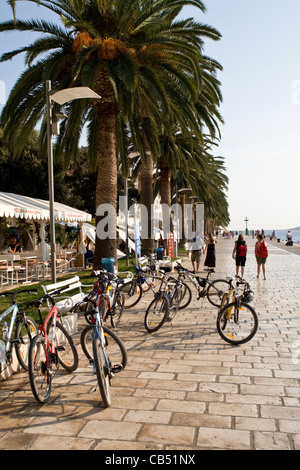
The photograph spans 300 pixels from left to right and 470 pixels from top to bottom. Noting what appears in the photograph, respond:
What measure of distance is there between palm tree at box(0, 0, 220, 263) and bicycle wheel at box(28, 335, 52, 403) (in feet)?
23.2

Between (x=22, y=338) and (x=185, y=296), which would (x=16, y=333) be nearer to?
(x=22, y=338)

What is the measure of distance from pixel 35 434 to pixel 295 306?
7016 mm

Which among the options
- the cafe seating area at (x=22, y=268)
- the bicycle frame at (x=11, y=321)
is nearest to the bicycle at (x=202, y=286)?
the bicycle frame at (x=11, y=321)

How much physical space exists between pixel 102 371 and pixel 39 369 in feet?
2.28

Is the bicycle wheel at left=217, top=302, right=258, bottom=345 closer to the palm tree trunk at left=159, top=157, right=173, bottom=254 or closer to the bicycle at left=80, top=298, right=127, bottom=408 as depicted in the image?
the bicycle at left=80, top=298, right=127, bottom=408

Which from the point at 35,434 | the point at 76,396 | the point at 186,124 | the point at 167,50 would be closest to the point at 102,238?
the point at 186,124

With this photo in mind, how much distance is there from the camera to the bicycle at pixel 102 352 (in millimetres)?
4137

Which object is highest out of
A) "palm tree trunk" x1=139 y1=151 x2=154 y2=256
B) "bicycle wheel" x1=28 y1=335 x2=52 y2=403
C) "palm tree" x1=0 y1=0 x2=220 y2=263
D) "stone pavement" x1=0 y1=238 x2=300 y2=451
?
"palm tree" x1=0 y1=0 x2=220 y2=263

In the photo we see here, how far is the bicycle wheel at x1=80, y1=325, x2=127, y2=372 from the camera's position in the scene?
4.75 metres

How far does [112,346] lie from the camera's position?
4.88 meters

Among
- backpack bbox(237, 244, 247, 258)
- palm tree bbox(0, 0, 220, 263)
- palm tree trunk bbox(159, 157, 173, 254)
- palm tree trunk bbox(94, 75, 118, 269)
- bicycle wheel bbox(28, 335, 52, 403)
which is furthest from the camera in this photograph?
palm tree trunk bbox(159, 157, 173, 254)

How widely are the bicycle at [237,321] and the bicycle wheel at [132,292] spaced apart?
114 inches

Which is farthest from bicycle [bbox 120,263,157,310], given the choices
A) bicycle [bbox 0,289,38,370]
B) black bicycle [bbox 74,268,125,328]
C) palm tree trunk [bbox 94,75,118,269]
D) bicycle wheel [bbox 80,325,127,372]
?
bicycle [bbox 0,289,38,370]

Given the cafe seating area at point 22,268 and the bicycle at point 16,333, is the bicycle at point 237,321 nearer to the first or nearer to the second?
the bicycle at point 16,333
